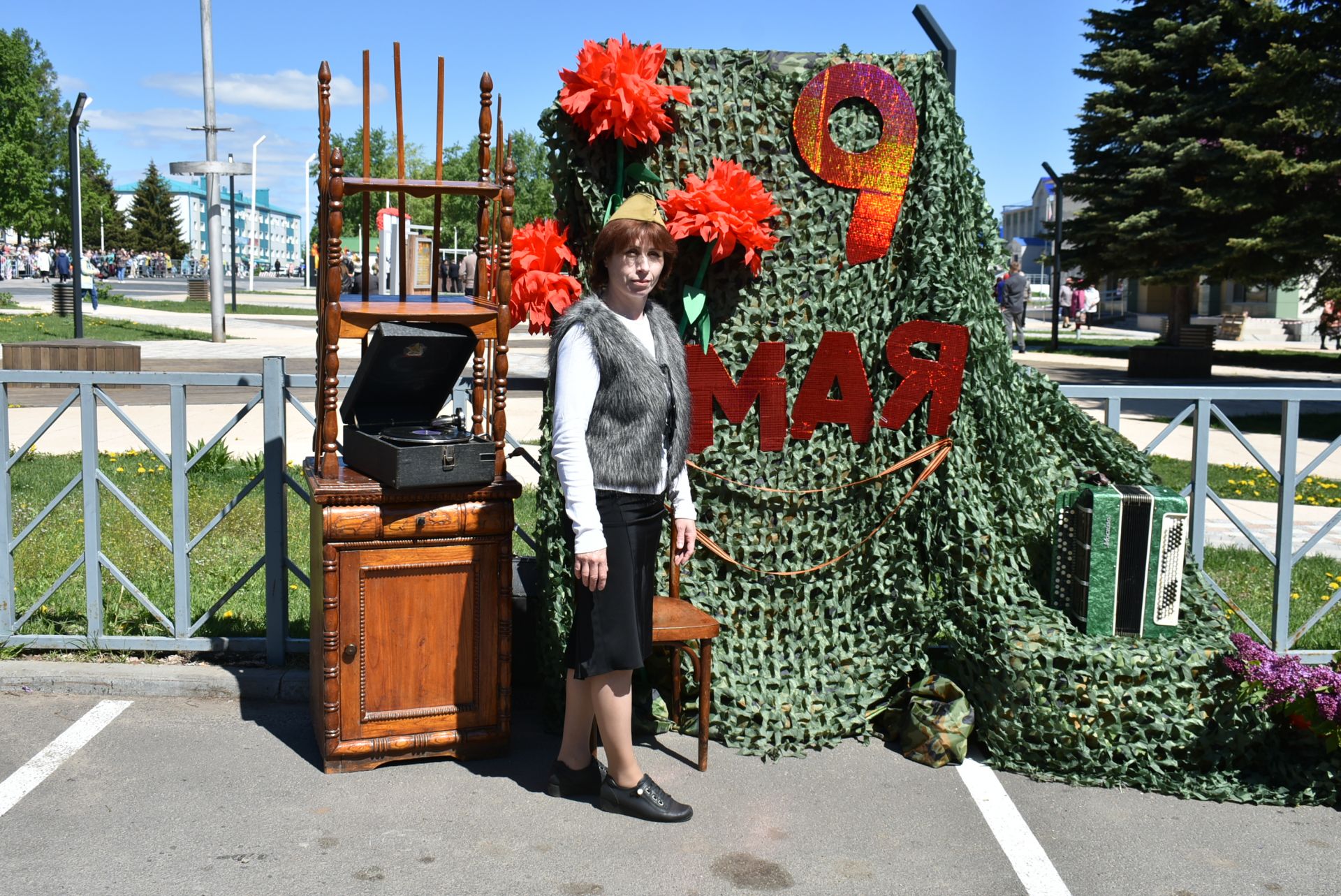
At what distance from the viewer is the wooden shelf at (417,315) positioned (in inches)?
172

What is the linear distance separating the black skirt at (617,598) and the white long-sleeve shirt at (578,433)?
55 millimetres

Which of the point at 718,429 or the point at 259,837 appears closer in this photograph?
the point at 259,837

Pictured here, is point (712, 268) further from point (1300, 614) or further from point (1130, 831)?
point (1300, 614)

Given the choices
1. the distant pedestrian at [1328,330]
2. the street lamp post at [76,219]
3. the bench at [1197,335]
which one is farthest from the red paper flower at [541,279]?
the distant pedestrian at [1328,330]

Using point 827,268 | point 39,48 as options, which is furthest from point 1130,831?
point 39,48

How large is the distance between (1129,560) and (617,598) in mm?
2026

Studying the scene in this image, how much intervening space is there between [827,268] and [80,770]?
132 inches

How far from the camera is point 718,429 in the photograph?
16.0 feet

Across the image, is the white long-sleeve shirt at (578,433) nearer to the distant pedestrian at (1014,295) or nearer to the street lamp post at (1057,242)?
the distant pedestrian at (1014,295)

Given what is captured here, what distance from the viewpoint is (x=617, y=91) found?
4406 mm

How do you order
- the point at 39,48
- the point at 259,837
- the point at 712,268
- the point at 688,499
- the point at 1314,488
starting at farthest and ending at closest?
the point at 39,48 < the point at 1314,488 < the point at 712,268 < the point at 688,499 < the point at 259,837

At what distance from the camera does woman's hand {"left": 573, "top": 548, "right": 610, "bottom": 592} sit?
3729 millimetres

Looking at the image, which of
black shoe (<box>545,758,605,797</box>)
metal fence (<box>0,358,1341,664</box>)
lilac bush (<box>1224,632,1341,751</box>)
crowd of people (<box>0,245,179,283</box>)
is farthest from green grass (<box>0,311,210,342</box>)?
crowd of people (<box>0,245,179,283</box>)

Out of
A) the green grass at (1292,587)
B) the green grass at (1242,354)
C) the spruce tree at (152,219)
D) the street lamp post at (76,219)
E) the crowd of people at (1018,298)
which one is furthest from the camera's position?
the spruce tree at (152,219)
